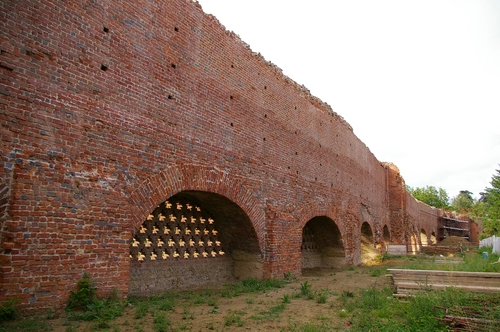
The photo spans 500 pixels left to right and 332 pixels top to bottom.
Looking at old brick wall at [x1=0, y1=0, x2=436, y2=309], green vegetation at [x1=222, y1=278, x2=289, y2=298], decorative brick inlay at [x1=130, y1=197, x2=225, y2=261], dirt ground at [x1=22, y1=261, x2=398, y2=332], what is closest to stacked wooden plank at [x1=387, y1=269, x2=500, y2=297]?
dirt ground at [x1=22, y1=261, x2=398, y2=332]

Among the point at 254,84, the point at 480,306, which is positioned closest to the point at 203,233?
the point at 254,84

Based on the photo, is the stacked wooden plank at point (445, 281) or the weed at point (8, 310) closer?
the weed at point (8, 310)

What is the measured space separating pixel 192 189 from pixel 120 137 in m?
1.81

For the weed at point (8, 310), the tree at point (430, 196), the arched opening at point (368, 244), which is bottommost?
the weed at point (8, 310)

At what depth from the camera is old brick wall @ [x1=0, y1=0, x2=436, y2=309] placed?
4.64m

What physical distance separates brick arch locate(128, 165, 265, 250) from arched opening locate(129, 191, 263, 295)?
0.70 feet

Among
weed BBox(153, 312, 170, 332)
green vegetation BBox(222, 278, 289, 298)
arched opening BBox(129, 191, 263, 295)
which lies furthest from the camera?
green vegetation BBox(222, 278, 289, 298)

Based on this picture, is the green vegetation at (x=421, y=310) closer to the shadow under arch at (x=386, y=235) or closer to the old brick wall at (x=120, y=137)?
the old brick wall at (x=120, y=137)

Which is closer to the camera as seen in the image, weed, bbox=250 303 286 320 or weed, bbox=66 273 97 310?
weed, bbox=66 273 97 310

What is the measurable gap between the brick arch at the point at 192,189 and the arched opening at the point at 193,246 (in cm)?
21

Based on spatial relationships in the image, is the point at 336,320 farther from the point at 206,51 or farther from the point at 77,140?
the point at 206,51

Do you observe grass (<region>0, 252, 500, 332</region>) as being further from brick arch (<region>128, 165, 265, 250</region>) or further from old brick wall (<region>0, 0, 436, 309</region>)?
brick arch (<region>128, 165, 265, 250</region>)

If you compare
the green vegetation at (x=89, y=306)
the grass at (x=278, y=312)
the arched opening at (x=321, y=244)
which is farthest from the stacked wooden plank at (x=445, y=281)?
the arched opening at (x=321, y=244)

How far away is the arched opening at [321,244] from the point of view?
13.8 m
